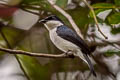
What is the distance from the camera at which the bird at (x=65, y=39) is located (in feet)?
5.31

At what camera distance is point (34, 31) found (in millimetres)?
2035

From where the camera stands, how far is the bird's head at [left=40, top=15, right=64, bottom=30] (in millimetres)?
1870

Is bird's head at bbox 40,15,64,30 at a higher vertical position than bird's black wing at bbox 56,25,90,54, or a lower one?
higher

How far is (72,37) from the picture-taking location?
1720mm

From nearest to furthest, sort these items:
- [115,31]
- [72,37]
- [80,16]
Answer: [72,37] < [115,31] < [80,16]

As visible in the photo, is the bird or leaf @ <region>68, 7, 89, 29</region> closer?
the bird

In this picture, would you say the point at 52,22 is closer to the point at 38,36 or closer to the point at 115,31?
the point at 38,36

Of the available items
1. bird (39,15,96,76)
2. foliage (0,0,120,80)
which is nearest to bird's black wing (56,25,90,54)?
bird (39,15,96,76)

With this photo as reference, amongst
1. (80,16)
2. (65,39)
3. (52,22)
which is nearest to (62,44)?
(65,39)

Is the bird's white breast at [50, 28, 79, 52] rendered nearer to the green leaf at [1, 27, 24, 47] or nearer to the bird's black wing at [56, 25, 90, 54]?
the bird's black wing at [56, 25, 90, 54]

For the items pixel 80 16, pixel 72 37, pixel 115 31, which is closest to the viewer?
pixel 72 37

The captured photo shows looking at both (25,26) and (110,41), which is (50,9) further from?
(110,41)

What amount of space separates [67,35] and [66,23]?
252 millimetres

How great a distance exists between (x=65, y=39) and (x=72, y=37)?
2.0 inches
